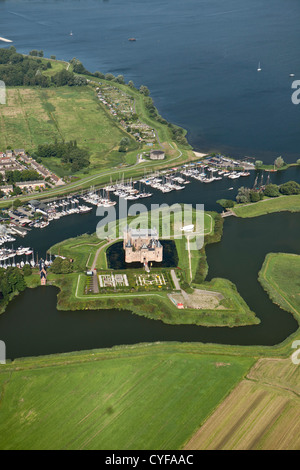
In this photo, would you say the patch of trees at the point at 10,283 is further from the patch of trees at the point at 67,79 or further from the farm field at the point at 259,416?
the patch of trees at the point at 67,79

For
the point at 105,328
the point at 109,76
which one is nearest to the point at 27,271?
the point at 105,328

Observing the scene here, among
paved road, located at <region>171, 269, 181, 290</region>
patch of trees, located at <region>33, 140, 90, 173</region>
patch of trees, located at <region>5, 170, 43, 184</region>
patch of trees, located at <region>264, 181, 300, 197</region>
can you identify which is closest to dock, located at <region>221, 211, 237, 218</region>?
patch of trees, located at <region>264, 181, 300, 197</region>

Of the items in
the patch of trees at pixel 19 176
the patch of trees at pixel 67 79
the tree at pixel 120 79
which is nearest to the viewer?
the patch of trees at pixel 19 176

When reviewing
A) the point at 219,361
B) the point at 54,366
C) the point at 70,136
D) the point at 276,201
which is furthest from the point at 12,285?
the point at 70,136

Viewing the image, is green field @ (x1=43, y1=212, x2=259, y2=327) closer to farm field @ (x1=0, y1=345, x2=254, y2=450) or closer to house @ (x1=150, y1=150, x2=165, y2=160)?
farm field @ (x1=0, y1=345, x2=254, y2=450)

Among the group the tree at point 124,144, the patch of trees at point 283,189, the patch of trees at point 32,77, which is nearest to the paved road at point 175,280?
the patch of trees at point 283,189

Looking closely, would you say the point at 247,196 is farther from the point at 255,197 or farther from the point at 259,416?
the point at 259,416
